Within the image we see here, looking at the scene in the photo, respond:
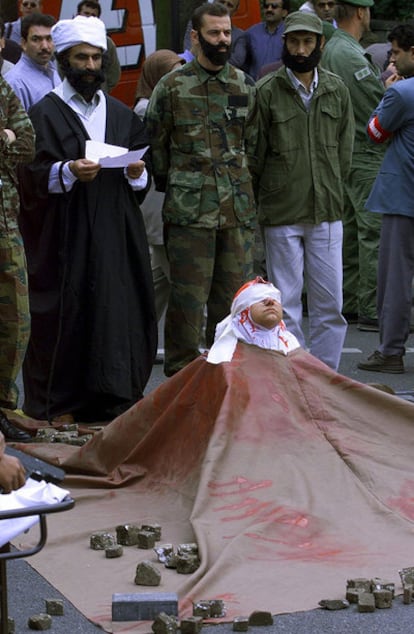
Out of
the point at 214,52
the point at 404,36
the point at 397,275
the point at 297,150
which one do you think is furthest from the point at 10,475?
the point at 404,36

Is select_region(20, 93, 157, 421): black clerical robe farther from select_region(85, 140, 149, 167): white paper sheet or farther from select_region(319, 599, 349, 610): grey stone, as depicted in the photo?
select_region(319, 599, 349, 610): grey stone

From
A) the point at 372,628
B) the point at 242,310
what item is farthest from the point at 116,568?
the point at 242,310

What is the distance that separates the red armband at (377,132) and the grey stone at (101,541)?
4.74m

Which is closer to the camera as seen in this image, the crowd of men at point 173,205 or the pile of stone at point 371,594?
the pile of stone at point 371,594

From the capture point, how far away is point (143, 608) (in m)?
4.98

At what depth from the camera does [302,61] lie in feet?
29.4

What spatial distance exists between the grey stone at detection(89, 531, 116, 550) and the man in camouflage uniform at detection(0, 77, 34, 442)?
203 centimetres

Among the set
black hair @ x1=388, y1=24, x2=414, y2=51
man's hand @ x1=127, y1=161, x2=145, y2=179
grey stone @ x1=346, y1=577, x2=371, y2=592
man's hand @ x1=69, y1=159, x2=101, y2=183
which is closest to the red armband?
black hair @ x1=388, y1=24, x2=414, y2=51

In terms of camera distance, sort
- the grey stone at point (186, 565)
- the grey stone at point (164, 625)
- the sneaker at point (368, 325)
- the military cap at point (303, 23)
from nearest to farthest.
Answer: the grey stone at point (164, 625) < the grey stone at point (186, 565) < the military cap at point (303, 23) < the sneaker at point (368, 325)

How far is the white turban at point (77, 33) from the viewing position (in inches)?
322

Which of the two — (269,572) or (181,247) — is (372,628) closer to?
(269,572)

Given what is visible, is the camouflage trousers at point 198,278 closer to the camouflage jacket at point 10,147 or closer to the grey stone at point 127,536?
the camouflage jacket at point 10,147

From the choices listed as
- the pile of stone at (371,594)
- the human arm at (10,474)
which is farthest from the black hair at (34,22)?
the human arm at (10,474)

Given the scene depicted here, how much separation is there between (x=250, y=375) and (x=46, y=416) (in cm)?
215
